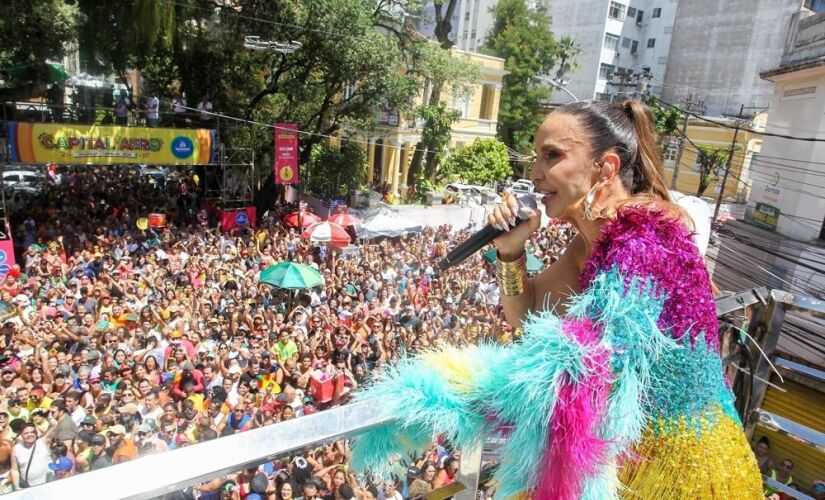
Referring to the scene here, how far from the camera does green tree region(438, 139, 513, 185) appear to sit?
21.0 m

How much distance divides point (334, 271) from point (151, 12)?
738 centimetres

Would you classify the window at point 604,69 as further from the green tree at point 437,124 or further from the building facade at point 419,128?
the green tree at point 437,124

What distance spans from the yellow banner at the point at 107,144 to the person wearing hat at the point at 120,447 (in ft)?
30.5

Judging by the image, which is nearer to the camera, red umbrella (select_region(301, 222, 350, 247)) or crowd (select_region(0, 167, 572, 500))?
crowd (select_region(0, 167, 572, 500))

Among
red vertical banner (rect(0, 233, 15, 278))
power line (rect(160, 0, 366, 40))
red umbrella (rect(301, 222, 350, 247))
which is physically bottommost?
red vertical banner (rect(0, 233, 15, 278))

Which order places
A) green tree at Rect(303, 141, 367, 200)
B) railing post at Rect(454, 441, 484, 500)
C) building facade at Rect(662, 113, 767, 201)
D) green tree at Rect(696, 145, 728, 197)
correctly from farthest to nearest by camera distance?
building facade at Rect(662, 113, 767, 201), green tree at Rect(696, 145, 728, 197), green tree at Rect(303, 141, 367, 200), railing post at Rect(454, 441, 484, 500)

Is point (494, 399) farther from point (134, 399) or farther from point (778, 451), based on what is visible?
point (134, 399)

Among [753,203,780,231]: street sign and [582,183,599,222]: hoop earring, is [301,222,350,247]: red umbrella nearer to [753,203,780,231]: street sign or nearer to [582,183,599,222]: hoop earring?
[753,203,780,231]: street sign

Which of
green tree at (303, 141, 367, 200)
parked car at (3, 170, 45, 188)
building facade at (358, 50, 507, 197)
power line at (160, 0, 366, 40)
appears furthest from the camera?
building facade at (358, 50, 507, 197)

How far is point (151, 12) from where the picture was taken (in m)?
12.6

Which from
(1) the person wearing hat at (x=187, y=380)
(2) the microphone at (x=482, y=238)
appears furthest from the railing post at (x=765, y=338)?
(1) the person wearing hat at (x=187, y=380)

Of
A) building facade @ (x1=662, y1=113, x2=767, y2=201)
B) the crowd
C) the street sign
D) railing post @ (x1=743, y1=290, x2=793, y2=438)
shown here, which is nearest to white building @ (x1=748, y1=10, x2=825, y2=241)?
the street sign

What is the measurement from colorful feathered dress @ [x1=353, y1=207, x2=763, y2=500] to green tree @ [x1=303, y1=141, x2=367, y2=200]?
16.7 m

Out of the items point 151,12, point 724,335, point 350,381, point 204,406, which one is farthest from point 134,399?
point 151,12
